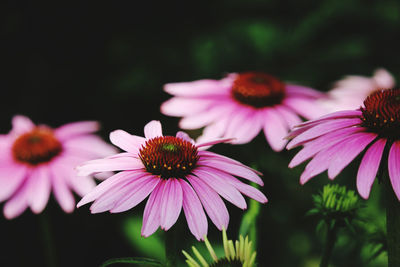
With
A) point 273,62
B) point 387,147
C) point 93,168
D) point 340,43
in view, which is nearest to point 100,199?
point 93,168

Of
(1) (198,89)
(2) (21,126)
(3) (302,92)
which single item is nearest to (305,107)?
(3) (302,92)

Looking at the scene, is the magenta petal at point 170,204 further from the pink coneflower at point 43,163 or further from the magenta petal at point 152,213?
the pink coneflower at point 43,163

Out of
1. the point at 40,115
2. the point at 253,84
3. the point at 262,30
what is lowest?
the point at 253,84

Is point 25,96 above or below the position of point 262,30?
below

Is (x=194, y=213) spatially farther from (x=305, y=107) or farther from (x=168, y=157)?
(x=305, y=107)

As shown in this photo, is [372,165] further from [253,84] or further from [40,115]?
[40,115]
